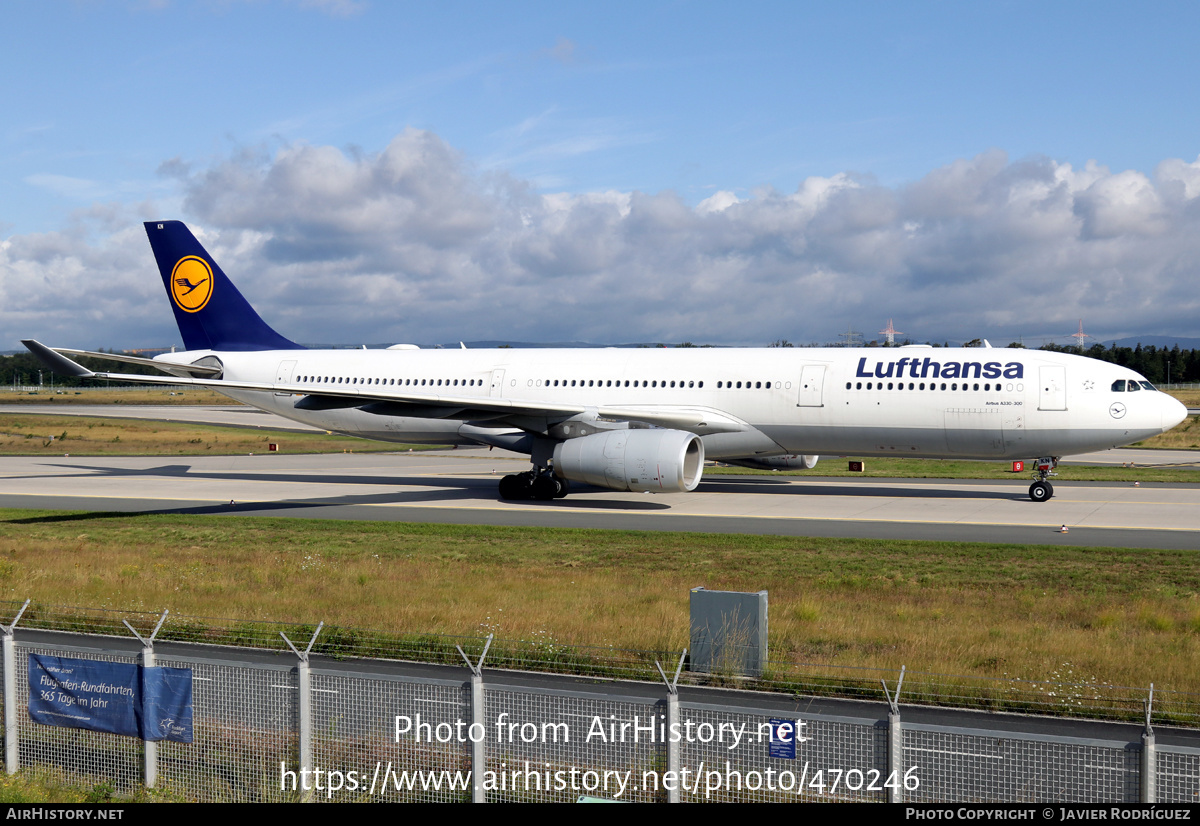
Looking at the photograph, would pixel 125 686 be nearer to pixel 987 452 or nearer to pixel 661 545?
pixel 661 545

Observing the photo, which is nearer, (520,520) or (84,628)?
(84,628)

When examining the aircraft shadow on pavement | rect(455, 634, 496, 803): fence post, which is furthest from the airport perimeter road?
rect(455, 634, 496, 803): fence post

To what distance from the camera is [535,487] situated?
104ft

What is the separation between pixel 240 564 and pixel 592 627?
961cm

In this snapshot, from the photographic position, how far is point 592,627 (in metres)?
14.6

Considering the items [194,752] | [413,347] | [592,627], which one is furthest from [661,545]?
[413,347]

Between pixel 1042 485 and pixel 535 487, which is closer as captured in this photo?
pixel 1042 485

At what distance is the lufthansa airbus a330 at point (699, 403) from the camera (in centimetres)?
2788

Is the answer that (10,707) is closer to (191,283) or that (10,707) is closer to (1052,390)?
(1052,390)

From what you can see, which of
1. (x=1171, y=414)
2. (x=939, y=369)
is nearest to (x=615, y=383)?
(x=939, y=369)

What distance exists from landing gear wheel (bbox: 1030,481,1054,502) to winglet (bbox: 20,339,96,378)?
2721 cm

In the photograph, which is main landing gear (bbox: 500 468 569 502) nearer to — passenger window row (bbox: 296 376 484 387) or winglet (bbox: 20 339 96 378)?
passenger window row (bbox: 296 376 484 387)

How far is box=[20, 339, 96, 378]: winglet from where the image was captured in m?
27.8

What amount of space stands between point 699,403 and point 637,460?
4.16m
